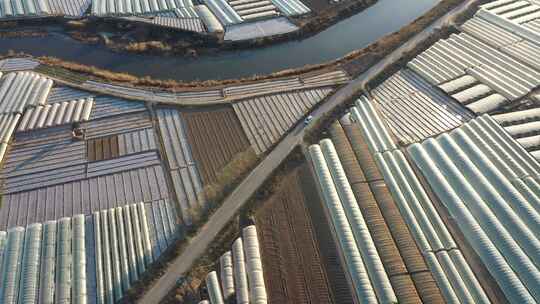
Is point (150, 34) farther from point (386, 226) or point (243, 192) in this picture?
point (386, 226)

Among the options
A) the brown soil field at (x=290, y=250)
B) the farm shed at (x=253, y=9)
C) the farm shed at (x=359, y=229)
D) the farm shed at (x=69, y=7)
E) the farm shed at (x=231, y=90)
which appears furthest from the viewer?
the farm shed at (x=69, y=7)

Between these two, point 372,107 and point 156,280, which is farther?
point 372,107

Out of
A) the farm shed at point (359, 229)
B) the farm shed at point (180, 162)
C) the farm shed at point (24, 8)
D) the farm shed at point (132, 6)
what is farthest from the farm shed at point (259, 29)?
the farm shed at point (24, 8)

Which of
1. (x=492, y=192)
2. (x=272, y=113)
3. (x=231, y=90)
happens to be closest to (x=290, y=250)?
(x=272, y=113)

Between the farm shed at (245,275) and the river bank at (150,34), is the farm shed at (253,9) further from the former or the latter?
the farm shed at (245,275)

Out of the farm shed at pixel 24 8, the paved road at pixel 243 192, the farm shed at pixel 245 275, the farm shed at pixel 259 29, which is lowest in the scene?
the farm shed at pixel 245 275

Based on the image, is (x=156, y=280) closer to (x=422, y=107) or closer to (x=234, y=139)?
(x=234, y=139)

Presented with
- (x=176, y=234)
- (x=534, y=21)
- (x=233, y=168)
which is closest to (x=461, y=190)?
(x=233, y=168)

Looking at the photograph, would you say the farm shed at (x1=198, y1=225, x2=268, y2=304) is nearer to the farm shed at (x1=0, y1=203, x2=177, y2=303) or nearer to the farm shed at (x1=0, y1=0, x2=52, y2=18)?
the farm shed at (x1=0, y1=203, x2=177, y2=303)
